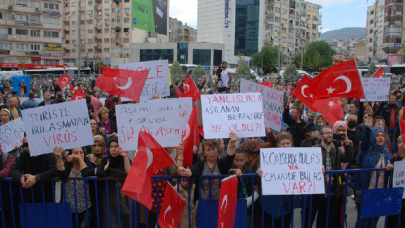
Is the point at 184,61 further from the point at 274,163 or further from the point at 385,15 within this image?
the point at 274,163

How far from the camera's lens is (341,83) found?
500 cm

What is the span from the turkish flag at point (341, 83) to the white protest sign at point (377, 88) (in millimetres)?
Answer: 3782

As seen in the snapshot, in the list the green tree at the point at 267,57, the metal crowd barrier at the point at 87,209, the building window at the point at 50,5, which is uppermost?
the building window at the point at 50,5

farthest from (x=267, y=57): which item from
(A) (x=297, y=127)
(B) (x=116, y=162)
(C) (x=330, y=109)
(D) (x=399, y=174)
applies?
(B) (x=116, y=162)

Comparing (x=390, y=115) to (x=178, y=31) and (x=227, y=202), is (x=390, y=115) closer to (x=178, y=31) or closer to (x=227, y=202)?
(x=227, y=202)

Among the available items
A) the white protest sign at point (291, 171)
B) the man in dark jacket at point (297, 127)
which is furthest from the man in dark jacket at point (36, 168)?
the man in dark jacket at point (297, 127)

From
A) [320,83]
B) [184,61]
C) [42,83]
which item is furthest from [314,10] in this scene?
[320,83]

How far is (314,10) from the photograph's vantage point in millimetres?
103562

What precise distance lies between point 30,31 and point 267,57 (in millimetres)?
49137

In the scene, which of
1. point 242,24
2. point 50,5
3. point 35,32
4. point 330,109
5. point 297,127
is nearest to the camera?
point 297,127

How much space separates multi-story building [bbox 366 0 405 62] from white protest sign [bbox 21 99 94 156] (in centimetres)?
8461

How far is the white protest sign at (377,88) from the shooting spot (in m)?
8.21

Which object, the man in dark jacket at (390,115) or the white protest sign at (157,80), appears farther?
the man in dark jacket at (390,115)

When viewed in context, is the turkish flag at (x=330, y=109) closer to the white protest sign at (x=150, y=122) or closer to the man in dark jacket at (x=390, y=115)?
the man in dark jacket at (x=390, y=115)
